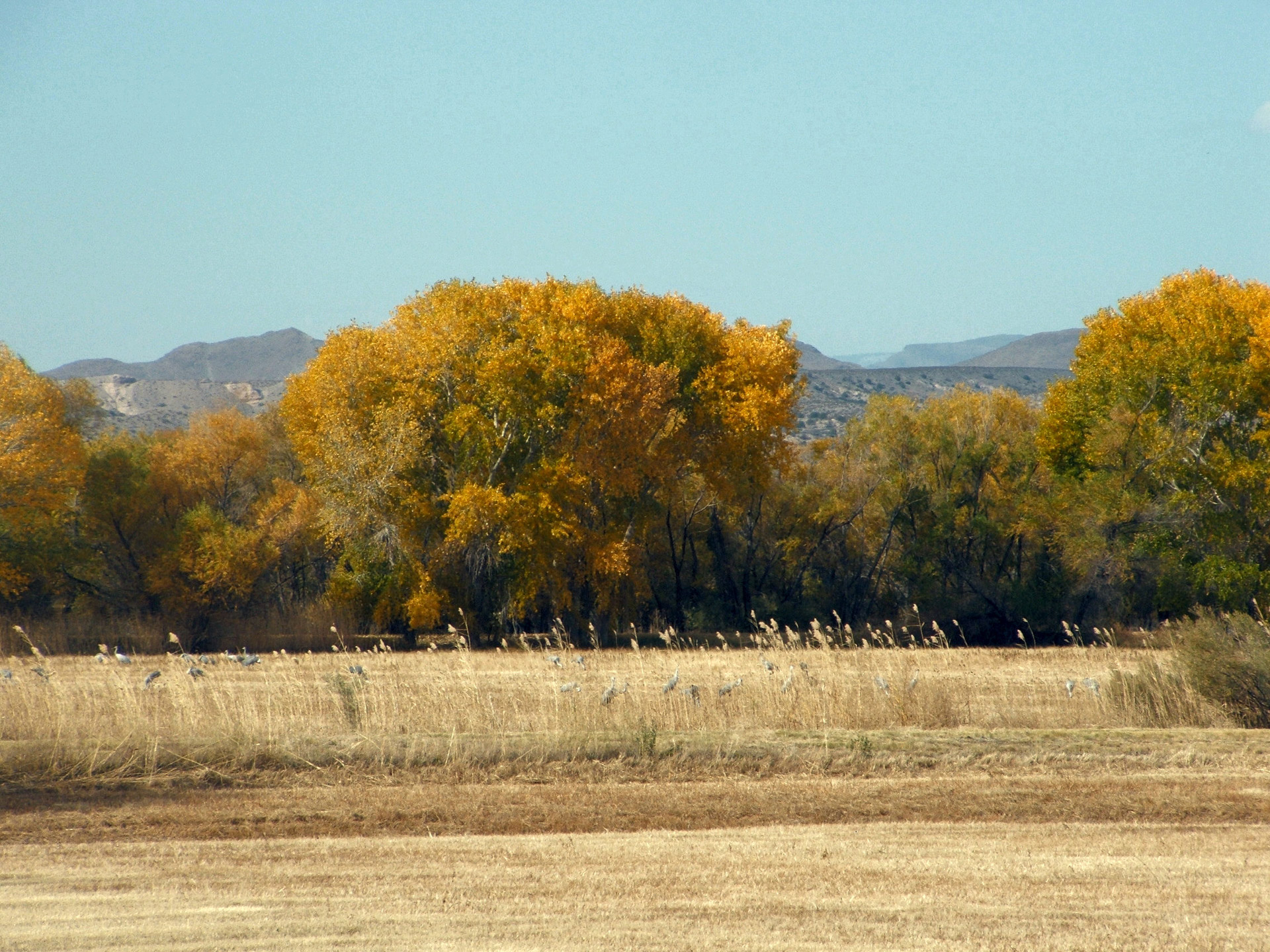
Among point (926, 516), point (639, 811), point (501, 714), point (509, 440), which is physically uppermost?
point (509, 440)

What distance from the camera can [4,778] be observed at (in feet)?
43.9

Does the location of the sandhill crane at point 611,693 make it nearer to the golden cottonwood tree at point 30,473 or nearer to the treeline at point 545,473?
the treeline at point 545,473

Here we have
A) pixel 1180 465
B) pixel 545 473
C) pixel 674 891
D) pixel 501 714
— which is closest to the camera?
pixel 674 891

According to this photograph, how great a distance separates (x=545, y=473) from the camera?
3791cm

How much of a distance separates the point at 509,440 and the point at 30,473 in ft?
46.4

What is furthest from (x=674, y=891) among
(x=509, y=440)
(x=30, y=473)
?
(x=30, y=473)

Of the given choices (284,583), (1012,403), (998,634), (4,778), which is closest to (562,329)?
(284,583)

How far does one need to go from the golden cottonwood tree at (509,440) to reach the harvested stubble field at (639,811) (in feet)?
58.0

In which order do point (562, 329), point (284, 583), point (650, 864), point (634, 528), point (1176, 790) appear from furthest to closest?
point (284, 583) < point (634, 528) < point (562, 329) < point (1176, 790) < point (650, 864)

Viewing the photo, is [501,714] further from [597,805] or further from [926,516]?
[926,516]

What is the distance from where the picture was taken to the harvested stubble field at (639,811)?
8594 mm

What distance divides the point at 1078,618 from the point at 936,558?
6.29m

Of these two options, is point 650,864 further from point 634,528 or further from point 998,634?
point 998,634

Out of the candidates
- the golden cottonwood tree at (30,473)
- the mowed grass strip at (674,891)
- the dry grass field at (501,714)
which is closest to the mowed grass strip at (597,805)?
the mowed grass strip at (674,891)
